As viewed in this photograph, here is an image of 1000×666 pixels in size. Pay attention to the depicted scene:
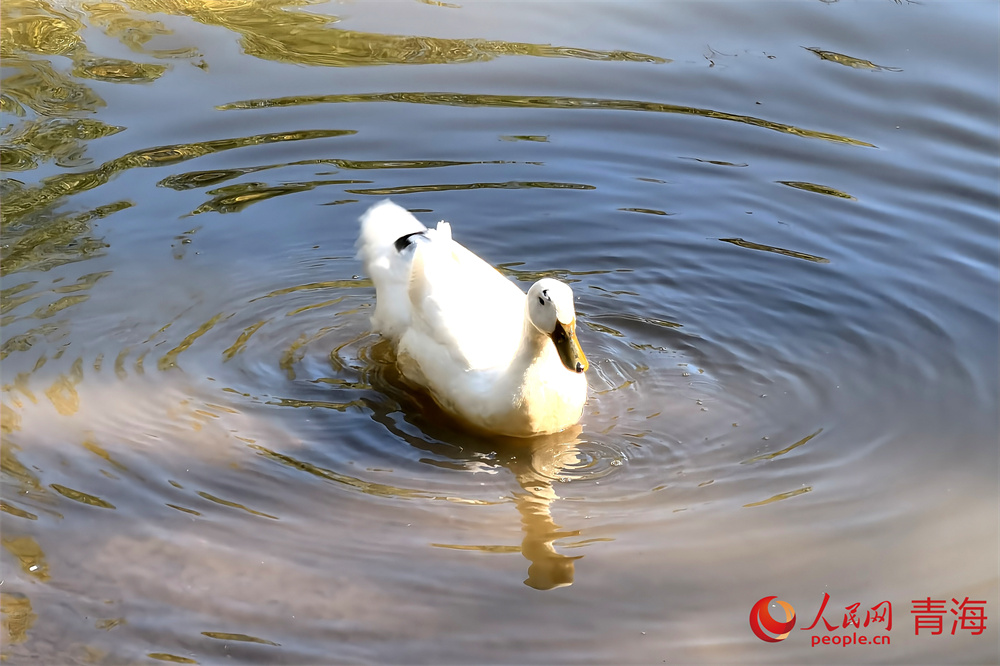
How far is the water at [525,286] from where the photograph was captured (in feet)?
13.9

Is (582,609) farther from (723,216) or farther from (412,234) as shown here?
(723,216)

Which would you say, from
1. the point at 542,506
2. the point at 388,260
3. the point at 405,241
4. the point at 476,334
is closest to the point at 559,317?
the point at 476,334

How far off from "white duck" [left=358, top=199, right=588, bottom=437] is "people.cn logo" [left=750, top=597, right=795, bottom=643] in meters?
1.25

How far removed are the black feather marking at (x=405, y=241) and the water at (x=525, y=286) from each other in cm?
55

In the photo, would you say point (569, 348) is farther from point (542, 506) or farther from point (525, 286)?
point (525, 286)

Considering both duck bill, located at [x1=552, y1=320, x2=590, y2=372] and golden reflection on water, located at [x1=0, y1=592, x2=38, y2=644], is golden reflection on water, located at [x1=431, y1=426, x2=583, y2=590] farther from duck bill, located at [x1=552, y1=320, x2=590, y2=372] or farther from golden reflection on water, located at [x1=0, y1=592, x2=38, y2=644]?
golden reflection on water, located at [x1=0, y1=592, x2=38, y2=644]

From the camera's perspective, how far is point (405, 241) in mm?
5812

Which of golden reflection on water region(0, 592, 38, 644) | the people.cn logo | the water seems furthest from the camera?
the water

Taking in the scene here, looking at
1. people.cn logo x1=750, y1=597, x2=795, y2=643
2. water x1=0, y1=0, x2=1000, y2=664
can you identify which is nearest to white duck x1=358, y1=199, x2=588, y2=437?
water x1=0, y1=0, x2=1000, y2=664

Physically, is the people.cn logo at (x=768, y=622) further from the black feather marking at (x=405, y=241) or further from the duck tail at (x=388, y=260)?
the black feather marking at (x=405, y=241)

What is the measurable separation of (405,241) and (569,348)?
133 centimetres

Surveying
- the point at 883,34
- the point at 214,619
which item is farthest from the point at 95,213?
the point at 883,34

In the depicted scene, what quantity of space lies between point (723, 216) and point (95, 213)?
3.90 metres

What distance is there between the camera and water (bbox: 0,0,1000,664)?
13.9 feet
